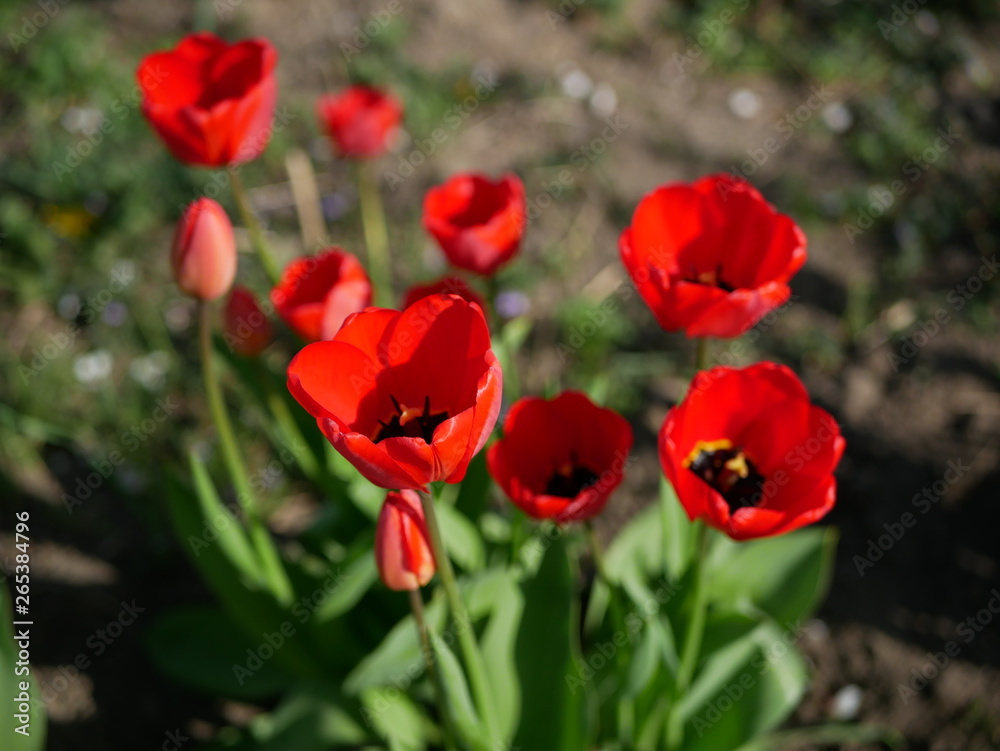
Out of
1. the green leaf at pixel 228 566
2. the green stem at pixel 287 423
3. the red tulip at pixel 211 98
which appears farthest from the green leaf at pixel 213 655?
the red tulip at pixel 211 98

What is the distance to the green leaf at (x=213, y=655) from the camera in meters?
1.90

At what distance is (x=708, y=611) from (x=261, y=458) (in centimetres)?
139

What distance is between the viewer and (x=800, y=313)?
2.81 metres

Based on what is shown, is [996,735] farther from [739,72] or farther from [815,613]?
[739,72]

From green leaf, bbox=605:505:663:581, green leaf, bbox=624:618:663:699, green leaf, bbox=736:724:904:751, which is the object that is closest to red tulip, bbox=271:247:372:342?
green leaf, bbox=624:618:663:699

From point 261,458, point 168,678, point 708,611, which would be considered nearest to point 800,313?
point 708,611

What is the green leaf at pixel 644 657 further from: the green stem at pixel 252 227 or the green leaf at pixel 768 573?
the green stem at pixel 252 227

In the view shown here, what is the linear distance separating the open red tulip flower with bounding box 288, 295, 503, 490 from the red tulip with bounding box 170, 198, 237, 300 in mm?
366

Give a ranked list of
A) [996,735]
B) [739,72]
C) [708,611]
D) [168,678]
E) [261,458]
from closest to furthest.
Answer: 1. [708,611]
2. [996,735]
3. [168,678]
4. [261,458]
5. [739,72]

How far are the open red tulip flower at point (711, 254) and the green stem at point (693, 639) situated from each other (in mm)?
299

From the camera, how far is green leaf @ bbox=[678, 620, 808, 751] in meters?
1.57

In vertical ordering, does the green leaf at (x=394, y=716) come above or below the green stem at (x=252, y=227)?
below

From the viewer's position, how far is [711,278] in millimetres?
1377

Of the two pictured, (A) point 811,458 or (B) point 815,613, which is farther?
(B) point 815,613
